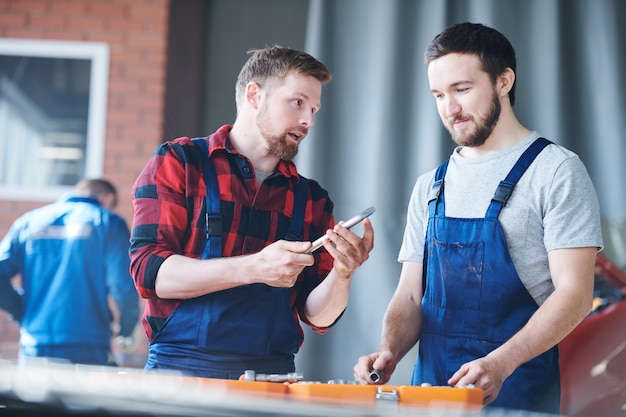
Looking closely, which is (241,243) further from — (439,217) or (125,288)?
(125,288)

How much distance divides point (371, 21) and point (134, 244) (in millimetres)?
3095

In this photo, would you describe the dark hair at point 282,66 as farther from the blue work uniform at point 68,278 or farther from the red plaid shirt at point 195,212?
the blue work uniform at point 68,278

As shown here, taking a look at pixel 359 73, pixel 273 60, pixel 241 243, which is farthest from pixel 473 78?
pixel 359 73

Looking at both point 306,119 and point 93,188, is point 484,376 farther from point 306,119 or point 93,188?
point 93,188

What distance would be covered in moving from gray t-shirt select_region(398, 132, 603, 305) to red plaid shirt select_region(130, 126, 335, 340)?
1.35 feet

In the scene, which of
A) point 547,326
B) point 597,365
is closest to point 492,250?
point 547,326

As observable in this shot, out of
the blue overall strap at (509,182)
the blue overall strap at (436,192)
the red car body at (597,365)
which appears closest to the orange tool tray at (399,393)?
the blue overall strap at (509,182)

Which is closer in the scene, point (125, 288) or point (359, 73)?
point (125, 288)

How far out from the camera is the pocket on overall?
194 centimetres

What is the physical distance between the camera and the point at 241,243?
196 centimetres

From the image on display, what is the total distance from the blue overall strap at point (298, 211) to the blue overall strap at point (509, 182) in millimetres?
449

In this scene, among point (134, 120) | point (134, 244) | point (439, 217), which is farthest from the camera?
point (134, 120)

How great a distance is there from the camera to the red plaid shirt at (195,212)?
189 cm

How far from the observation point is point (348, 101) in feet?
15.3
